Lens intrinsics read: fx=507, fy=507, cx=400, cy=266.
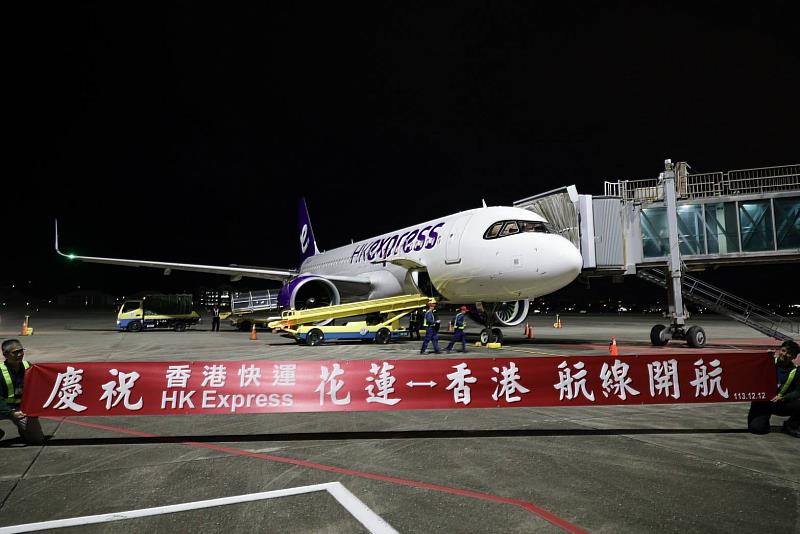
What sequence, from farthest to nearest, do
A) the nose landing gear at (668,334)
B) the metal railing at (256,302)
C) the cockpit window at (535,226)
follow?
the metal railing at (256,302) → the nose landing gear at (668,334) → the cockpit window at (535,226)

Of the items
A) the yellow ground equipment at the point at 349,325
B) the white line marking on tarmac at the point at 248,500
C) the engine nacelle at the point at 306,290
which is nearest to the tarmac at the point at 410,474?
the white line marking on tarmac at the point at 248,500

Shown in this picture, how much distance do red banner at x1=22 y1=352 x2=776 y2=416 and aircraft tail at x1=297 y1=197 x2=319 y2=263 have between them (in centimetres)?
2724

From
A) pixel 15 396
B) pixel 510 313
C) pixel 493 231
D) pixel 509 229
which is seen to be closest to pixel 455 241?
pixel 493 231

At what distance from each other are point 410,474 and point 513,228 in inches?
421

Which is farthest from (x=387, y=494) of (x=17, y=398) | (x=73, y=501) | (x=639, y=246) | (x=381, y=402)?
(x=639, y=246)

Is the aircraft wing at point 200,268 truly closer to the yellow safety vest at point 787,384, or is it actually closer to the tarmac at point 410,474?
the tarmac at point 410,474

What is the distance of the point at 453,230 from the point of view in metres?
16.0

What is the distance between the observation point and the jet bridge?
1543 cm

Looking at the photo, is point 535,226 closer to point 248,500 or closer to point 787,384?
point 787,384

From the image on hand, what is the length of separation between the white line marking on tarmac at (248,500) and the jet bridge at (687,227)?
13654 millimetres

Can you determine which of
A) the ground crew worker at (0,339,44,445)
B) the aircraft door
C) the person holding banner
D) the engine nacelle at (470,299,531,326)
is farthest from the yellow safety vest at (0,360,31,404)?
the engine nacelle at (470,299,531,326)

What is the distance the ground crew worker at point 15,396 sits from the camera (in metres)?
5.64

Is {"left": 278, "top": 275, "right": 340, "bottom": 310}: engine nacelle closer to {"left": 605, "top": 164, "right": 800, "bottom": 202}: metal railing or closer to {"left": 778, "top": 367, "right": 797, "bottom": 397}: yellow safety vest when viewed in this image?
{"left": 605, "top": 164, "right": 800, "bottom": 202}: metal railing

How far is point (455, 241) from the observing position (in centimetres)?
1561
